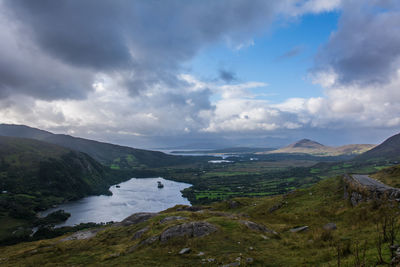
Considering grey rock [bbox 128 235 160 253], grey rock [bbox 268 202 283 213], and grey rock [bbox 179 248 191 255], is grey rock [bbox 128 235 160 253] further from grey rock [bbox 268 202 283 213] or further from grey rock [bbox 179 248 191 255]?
grey rock [bbox 268 202 283 213]

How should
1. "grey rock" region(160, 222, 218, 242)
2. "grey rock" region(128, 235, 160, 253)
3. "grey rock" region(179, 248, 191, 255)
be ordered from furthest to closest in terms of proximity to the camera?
"grey rock" region(128, 235, 160, 253)
"grey rock" region(160, 222, 218, 242)
"grey rock" region(179, 248, 191, 255)

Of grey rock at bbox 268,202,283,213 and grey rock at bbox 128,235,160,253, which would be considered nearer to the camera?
grey rock at bbox 128,235,160,253

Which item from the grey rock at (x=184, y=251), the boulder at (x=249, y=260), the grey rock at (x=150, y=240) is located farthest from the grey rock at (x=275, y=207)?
the boulder at (x=249, y=260)

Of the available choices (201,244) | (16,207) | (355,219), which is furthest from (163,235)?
(16,207)

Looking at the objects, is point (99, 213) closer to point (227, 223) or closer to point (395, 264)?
point (227, 223)

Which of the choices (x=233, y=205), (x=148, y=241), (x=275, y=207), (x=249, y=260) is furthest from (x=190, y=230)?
(x=233, y=205)

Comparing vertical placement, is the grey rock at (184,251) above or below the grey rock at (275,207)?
above

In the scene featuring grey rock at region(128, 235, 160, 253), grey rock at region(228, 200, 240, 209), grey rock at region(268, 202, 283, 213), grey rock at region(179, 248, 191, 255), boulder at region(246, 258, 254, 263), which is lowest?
grey rock at region(228, 200, 240, 209)

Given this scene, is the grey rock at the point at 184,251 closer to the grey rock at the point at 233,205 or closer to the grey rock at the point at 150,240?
the grey rock at the point at 150,240

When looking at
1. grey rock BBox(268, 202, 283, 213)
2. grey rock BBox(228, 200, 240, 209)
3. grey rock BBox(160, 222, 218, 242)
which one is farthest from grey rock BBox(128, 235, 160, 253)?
grey rock BBox(228, 200, 240, 209)
